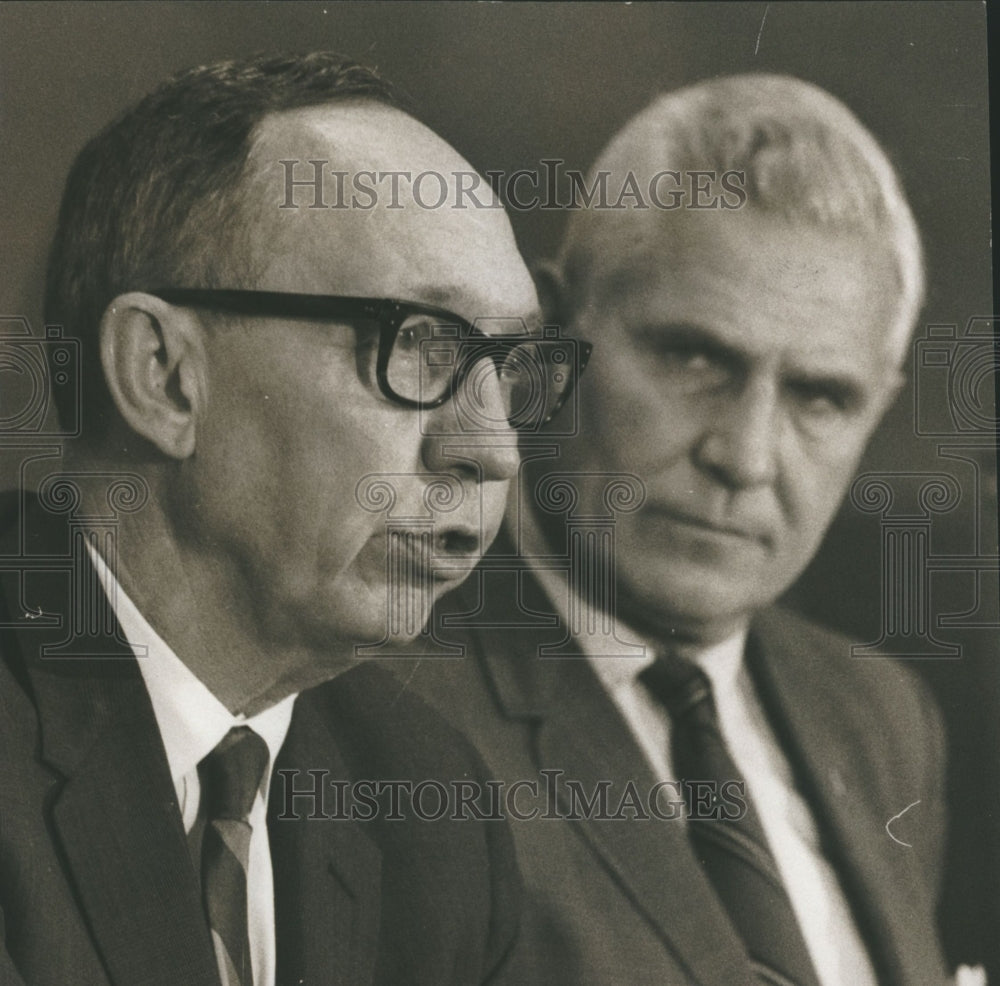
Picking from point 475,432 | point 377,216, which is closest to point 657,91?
point 377,216

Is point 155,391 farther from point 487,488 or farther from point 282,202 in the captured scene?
point 487,488

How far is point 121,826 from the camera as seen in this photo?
2.07 metres

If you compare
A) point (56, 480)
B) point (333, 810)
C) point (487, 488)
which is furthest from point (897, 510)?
point (56, 480)

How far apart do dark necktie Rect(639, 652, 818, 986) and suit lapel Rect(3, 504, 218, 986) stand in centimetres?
84

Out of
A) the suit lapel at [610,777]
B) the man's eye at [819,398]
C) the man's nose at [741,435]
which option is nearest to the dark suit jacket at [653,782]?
the suit lapel at [610,777]

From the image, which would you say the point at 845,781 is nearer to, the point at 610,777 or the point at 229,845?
the point at 610,777

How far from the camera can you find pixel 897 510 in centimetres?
233

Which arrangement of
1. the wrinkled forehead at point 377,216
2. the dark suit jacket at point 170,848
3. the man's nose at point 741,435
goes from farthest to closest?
1. the man's nose at point 741,435
2. the wrinkled forehead at point 377,216
3. the dark suit jacket at point 170,848

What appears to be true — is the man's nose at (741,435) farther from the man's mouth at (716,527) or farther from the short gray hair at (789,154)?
the short gray hair at (789,154)

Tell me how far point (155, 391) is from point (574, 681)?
87 centimetres

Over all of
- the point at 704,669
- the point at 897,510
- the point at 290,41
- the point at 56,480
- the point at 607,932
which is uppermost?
the point at 290,41

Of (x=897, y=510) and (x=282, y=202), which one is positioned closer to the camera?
(x=282, y=202)

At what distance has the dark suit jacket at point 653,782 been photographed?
7.25 ft

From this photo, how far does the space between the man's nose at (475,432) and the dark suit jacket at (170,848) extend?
1.26 feet
